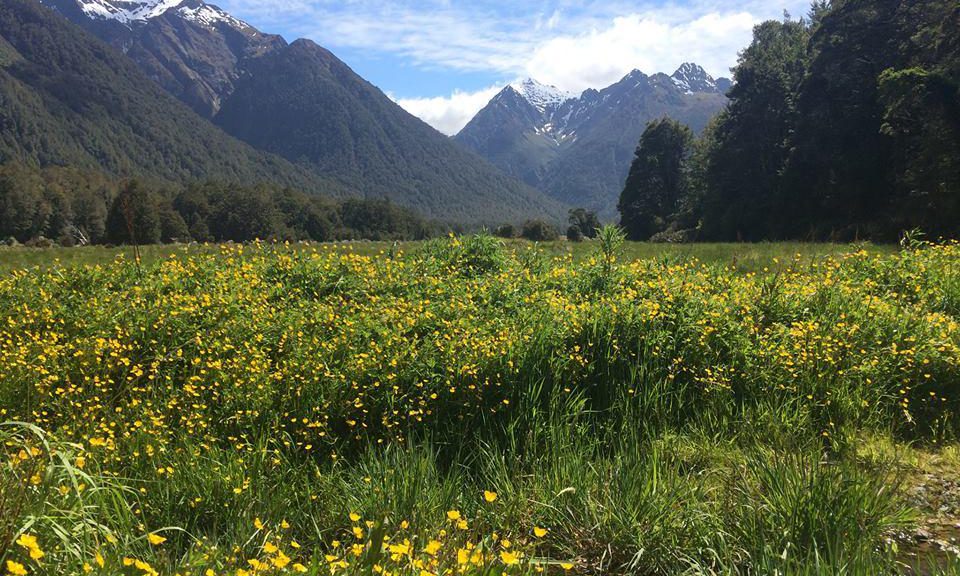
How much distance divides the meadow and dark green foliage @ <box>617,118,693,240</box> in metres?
47.2

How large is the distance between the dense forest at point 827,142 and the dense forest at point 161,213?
118ft

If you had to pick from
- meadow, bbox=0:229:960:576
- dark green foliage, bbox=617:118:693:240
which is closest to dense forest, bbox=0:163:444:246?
dark green foliage, bbox=617:118:693:240

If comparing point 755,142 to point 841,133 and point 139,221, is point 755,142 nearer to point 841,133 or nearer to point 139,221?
point 841,133

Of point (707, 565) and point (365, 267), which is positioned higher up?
point (365, 267)

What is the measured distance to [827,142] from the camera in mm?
32594

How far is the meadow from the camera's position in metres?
2.86

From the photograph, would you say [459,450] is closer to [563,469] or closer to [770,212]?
[563,469]

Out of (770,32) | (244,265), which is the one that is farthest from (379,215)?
(244,265)

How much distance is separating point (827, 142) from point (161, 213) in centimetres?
6193

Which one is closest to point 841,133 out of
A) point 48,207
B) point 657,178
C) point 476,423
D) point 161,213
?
point 657,178

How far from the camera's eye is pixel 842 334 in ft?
17.7

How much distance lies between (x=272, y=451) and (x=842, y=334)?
525 cm

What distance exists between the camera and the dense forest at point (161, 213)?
59.5 meters

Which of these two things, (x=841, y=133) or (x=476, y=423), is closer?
(x=476, y=423)
